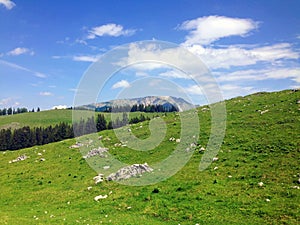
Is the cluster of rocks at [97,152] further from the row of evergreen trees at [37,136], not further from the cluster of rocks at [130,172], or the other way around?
the row of evergreen trees at [37,136]

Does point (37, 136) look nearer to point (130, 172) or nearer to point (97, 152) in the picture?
point (97, 152)

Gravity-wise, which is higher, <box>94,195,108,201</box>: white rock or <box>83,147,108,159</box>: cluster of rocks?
<box>83,147,108,159</box>: cluster of rocks

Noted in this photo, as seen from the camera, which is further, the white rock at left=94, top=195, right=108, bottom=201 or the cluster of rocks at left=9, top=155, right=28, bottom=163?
the cluster of rocks at left=9, top=155, right=28, bottom=163

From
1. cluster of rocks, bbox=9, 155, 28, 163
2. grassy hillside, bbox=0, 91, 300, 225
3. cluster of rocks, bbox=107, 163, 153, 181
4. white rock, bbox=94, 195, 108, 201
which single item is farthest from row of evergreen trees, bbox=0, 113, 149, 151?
white rock, bbox=94, 195, 108, 201

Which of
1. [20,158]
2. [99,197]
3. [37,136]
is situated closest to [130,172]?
[99,197]

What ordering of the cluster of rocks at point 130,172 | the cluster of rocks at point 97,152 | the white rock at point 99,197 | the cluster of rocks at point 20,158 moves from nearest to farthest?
the white rock at point 99,197 → the cluster of rocks at point 130,172 → the cluster of rocks at point 97,152 → the cluster of rocks at point 20,158

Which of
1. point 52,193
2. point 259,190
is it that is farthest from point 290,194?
point 52,193

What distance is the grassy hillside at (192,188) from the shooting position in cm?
1888

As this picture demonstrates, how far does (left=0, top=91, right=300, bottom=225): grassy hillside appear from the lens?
61.9ft

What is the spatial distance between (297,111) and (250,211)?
25.9 metres

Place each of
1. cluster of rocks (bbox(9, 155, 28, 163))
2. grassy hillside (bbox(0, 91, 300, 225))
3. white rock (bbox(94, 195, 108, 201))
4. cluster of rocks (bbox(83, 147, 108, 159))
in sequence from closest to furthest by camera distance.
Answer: grassy hillside (bbox(0, 91, 300, 225)) < white rock (bbox(94, 195, 108, 201)) < cluster of rocks (bbox(83, 147, 108, 159)) < cluster of rocks (bbox(9, 155, 28, 163))

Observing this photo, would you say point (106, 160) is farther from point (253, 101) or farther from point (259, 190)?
point (253, 101)

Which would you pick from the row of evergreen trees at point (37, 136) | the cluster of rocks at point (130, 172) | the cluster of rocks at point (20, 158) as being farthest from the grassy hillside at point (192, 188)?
the row of evergreen trees at point (37, 136)

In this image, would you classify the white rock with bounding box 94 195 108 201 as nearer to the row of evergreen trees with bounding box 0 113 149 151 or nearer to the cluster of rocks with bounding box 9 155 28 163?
the cluster of rocks with bounding box 9 155 28 163
